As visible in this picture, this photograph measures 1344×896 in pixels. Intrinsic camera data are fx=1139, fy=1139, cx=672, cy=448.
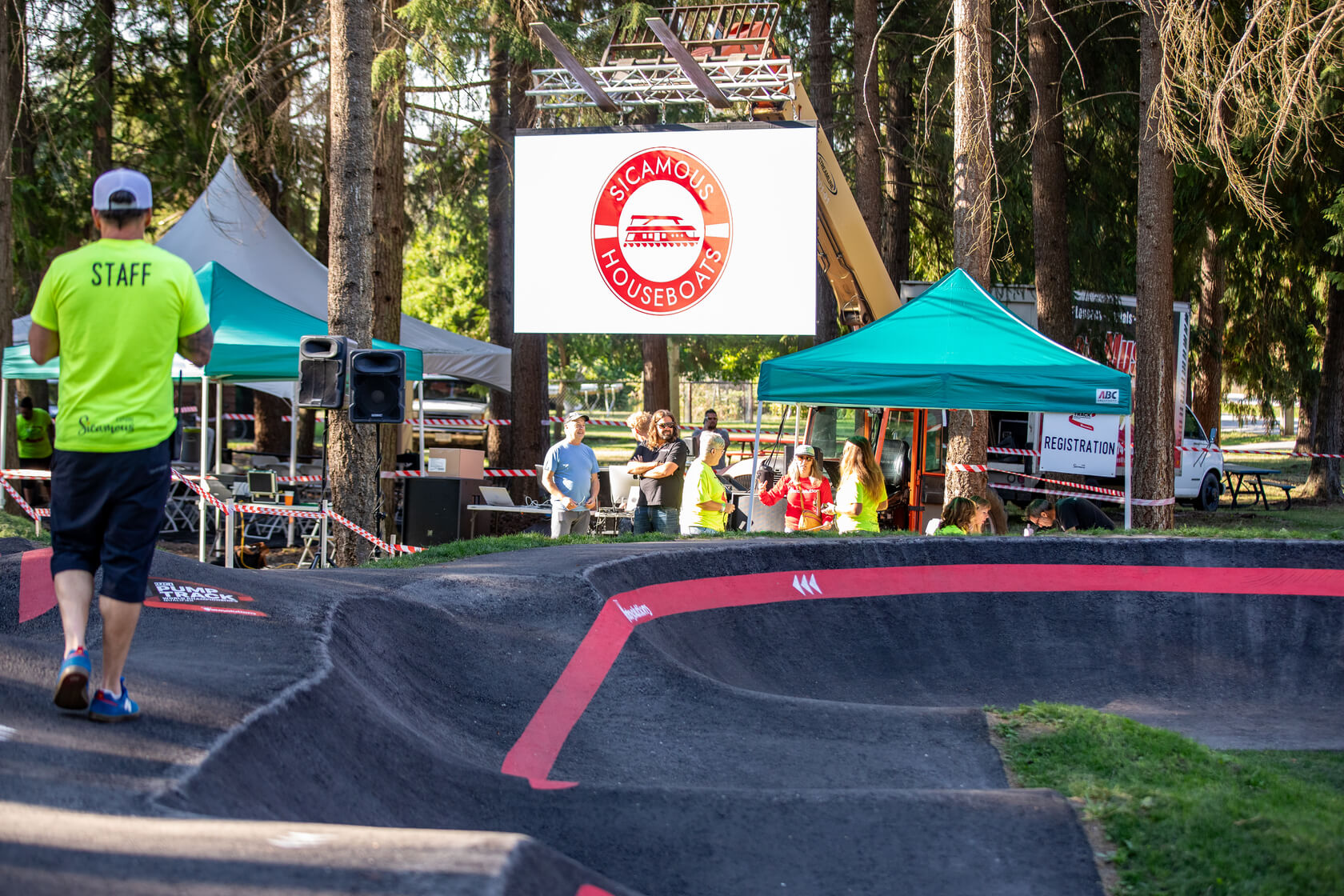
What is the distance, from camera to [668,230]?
43.5 feet

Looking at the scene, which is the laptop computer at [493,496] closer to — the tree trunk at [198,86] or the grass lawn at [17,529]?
the grass lawn at [17,529]

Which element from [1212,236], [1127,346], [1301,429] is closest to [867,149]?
[1127,346]

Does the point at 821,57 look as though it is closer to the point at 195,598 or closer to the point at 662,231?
the point at 662,231

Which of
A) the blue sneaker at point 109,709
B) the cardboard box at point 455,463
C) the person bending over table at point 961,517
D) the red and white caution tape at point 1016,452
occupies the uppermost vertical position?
the red and white caution tape at point 1016,452

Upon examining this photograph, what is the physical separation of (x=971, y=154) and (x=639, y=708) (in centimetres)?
860

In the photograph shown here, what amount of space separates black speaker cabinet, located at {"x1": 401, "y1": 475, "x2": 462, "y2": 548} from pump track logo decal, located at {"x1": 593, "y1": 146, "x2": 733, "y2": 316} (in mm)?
3318

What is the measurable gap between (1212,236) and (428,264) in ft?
104

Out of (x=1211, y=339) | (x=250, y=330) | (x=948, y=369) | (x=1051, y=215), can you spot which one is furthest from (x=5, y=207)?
(x=1211, y=339)

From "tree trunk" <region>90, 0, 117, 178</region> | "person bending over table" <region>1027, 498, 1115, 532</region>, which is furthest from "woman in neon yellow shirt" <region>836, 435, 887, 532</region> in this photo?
"tree trunk" <region>90, 0, 117, 178</region>

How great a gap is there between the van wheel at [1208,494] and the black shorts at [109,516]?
64.4ft

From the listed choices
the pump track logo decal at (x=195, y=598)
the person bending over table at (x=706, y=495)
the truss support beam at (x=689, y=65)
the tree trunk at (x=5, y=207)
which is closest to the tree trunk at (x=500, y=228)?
the truss support beam at (x=689, y=65)

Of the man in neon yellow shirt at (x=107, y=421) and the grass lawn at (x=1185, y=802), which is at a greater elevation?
the man in neon yellow shirt at (x=107, y=421)

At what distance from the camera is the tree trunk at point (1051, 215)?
17172mm

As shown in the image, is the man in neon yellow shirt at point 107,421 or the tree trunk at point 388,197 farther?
the tree trunk at point 388,197
